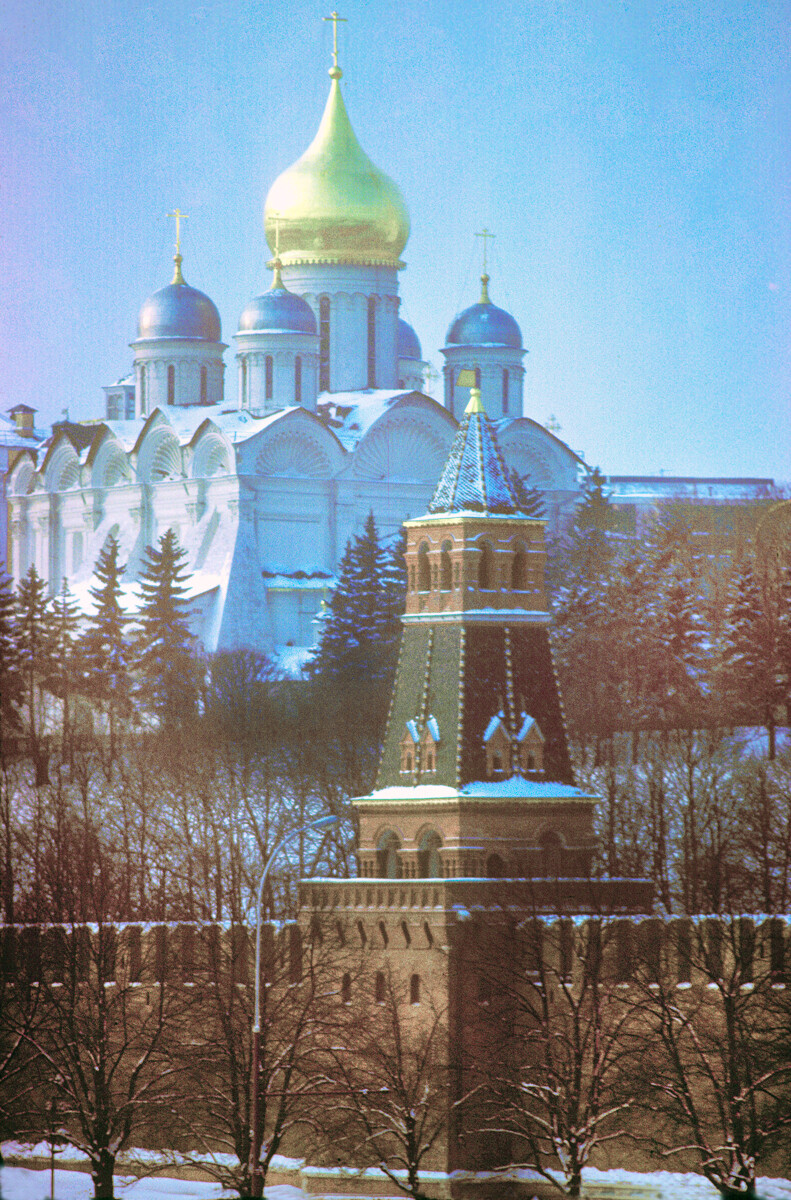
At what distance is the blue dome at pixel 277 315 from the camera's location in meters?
55.0

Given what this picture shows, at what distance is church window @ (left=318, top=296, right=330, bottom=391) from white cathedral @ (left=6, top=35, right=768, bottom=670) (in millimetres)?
48

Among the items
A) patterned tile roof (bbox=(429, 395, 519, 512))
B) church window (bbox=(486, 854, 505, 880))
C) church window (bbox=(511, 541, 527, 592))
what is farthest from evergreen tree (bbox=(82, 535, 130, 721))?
church window (bbox=(486, 854, 505, 880))

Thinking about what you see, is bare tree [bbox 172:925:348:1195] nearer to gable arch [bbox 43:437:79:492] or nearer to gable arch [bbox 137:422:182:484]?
gable arch [bbox 137:422:182:484]

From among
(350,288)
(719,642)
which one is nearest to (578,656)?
(719,642)

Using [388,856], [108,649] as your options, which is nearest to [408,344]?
[108,649]

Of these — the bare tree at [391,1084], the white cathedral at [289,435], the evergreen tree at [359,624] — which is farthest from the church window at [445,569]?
the white cathedral at [289,435]

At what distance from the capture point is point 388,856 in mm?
28375

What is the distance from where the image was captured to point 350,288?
192 ft

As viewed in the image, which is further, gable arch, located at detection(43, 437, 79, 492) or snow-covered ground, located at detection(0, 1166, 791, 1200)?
gable arch, located at detection(43, 437, 79, 492)

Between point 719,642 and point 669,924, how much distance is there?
18.8 meters

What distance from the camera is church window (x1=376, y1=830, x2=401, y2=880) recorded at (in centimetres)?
2822

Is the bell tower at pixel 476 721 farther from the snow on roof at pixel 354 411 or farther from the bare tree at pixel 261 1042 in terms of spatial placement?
the snow on roof at pixel 354 411

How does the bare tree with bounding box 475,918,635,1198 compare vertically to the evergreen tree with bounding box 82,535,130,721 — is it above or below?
below

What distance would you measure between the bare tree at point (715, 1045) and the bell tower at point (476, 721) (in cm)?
182
